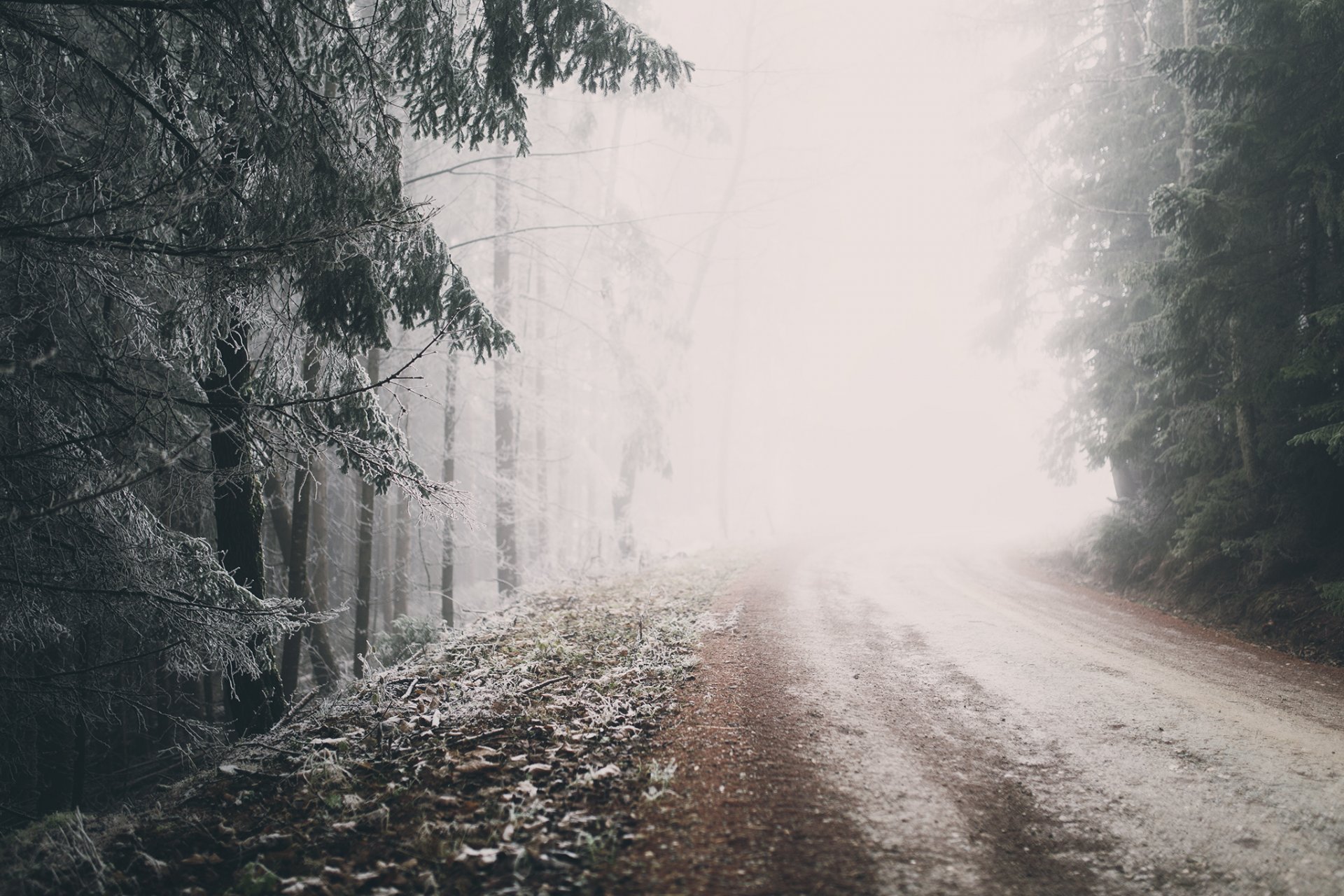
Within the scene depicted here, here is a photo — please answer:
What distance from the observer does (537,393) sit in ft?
52.5

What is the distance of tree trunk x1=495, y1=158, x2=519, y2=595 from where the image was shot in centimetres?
1388

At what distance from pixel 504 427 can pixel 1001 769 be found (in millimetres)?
13109

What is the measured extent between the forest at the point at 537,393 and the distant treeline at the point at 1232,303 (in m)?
0.06

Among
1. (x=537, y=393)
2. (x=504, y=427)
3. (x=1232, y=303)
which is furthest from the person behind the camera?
(x=537, y=393)

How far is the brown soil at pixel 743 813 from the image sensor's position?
2969 mm

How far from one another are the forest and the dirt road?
6 centimetres

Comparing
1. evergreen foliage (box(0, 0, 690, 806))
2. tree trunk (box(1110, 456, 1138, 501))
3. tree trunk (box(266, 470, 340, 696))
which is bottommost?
tree trunk (box(266, 470, 340, 696))

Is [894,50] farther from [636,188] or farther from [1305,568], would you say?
[1305,568]

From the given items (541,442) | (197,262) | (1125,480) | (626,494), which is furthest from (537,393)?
(1125,480)

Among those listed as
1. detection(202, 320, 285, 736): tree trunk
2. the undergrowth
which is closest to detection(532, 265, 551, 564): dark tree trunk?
detection(202, 320, 285, 736): tree trunk

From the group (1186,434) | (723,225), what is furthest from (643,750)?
(723,225)

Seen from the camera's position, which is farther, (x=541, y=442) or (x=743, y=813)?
(x=541, y=442)

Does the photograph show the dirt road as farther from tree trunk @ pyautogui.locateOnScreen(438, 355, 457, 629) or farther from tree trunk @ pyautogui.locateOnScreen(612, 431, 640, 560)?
tree trunk @ pyautogui.locateOnScreen(612, 431, 640, 560)

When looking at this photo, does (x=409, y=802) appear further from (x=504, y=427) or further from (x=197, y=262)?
(x=504, y=427)
